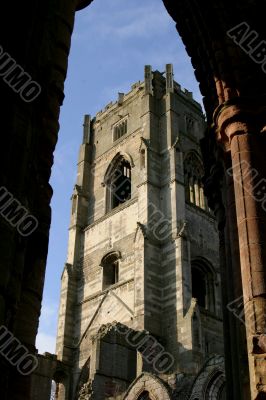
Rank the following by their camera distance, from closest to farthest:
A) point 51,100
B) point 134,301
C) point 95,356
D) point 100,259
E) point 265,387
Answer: point 51,100, point 265,387, point 95,356, point 134,301, point 100,259

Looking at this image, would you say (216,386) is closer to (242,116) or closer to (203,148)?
(203,148)

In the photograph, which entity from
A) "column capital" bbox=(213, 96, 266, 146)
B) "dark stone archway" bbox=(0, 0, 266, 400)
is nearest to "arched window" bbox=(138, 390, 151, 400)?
"dark stone archway" bbox=(0, 0, 266, 400)

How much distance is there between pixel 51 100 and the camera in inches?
150

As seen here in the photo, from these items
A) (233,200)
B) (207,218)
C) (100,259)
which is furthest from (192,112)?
(233,200)

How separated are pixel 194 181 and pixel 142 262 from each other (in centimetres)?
794

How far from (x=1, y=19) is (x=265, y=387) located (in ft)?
11.6

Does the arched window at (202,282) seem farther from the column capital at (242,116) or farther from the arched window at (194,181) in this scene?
the column capital at (242,116)

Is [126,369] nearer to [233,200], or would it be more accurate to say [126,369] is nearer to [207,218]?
[207,218]

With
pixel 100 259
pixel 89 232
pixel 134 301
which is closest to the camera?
pixel 134 301

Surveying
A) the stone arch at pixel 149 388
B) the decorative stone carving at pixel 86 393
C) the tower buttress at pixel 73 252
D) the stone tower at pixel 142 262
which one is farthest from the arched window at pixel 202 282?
the stone arch at pixel 149 388

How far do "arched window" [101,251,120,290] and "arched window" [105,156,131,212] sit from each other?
4.24 metres

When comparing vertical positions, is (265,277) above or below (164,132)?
below

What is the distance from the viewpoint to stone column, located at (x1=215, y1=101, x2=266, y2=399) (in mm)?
4790

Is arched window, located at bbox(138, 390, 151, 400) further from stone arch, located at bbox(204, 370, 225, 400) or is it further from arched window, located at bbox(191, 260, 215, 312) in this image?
arched window, located at bbox(191, 260, 215, 312)
